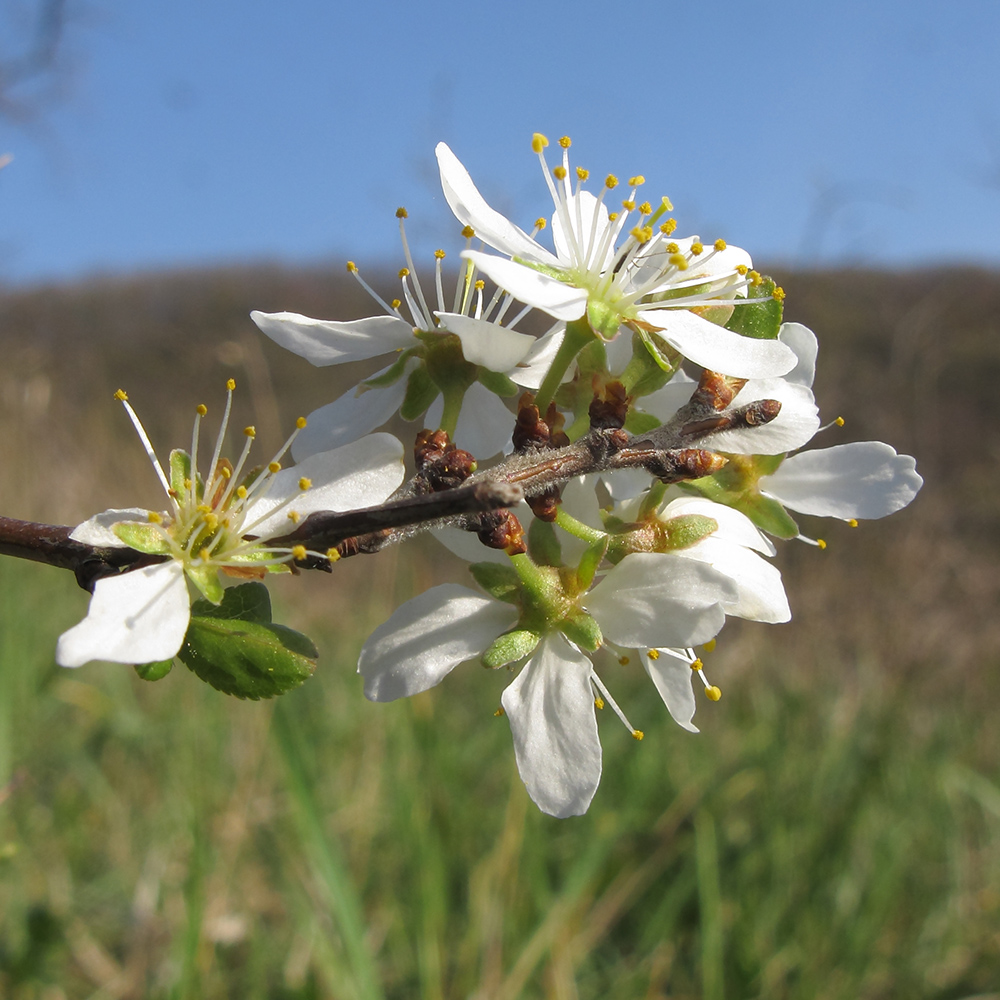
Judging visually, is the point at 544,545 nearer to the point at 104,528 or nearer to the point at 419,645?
the point at 419,645

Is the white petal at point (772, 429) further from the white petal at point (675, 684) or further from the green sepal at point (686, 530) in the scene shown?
the white petal at point (675, 684)

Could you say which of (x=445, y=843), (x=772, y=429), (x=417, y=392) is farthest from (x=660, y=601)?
(x=445, y=843)

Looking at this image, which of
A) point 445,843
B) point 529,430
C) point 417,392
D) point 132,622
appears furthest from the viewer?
point 445,843

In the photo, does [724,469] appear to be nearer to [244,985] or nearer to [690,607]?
[690,607]

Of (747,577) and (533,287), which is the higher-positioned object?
(533,287)

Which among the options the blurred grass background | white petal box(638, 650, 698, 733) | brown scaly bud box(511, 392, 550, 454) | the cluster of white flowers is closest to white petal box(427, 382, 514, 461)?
the cluster of white flowers

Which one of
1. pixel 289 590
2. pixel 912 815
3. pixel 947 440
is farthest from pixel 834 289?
pixel 912 815

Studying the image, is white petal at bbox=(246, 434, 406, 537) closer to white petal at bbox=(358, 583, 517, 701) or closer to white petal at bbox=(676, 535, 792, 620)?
white petal at bbox=(358, 583, 517, 701)

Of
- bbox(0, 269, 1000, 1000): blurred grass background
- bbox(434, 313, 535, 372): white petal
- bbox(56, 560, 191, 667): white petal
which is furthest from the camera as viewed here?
bbox(0, 269, 1000, 1000): blurred grass background
